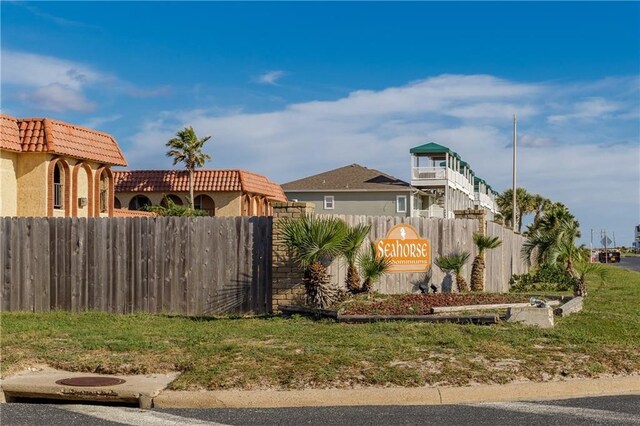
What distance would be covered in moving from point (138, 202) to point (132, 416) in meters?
42.0

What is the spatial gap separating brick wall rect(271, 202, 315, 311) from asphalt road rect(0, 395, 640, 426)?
7.49m

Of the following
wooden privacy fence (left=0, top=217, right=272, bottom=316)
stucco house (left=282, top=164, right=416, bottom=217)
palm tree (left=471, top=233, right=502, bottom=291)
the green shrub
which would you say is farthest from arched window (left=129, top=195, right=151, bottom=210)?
wooden privacy fence (left=0, top=217, right=272, bottom=316)

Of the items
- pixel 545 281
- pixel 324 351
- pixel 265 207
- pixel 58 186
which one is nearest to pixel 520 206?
pixel 265 207

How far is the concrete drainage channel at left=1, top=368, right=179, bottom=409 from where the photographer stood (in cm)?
936

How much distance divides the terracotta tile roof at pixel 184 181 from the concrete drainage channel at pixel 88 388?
122 ft

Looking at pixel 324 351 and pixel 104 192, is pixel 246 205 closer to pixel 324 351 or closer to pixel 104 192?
pixel 104 192

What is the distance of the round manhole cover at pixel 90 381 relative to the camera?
32.1ft

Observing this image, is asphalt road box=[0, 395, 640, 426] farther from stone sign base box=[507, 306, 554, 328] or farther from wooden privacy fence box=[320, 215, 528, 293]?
wooden privacy fence box=[320, 215, 528, 293]

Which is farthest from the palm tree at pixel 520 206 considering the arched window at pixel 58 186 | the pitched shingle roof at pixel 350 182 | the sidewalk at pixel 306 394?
the sidewalk at pixel 306 394

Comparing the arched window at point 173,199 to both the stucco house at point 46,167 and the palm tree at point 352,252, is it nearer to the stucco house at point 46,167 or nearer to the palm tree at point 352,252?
the stucco house at point 46,167

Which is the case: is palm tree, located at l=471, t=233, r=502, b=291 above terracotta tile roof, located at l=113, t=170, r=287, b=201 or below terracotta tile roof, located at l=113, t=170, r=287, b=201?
below

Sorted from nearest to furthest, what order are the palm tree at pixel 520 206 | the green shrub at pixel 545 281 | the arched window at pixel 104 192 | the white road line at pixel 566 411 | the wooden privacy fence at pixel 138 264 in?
the white road line at pixel 566 411
the wooden privacy fence at pixel 138 264
the green shrub at pixel 545 281
the arched window at pixel 104 192
the palm tree at pixel 520 206

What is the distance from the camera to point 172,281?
1702cm

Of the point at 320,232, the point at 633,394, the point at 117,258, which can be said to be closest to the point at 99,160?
the point at 117,258
